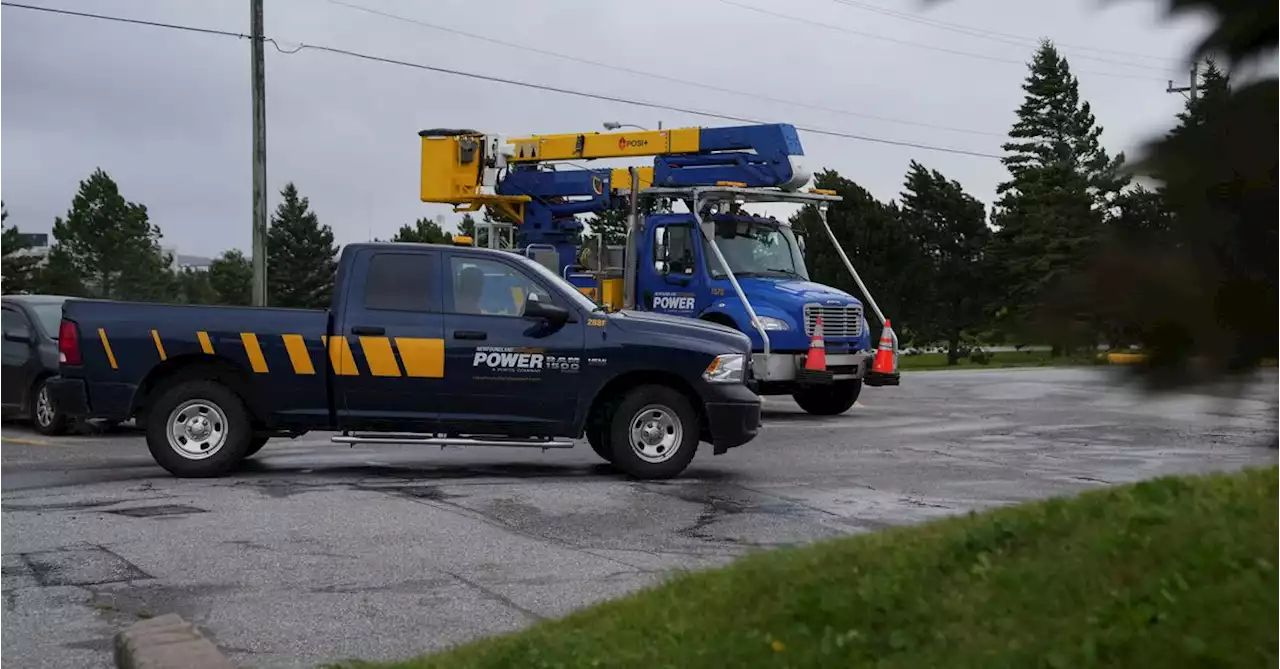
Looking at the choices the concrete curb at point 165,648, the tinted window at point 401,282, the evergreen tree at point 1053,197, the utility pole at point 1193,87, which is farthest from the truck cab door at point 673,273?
the utility pole at point 1193,87

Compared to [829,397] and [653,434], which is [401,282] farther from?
[829,397]

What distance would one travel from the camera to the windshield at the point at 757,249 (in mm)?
16422

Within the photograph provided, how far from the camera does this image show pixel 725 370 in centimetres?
1065

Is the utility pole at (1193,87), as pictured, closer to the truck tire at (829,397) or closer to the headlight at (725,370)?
the headlight at (725,370)

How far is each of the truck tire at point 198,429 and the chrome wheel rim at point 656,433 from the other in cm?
313

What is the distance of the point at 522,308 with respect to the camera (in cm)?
1063

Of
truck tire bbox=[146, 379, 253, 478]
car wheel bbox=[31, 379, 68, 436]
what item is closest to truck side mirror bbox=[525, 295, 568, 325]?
truck tire bbox=[146, 379, 253, 478]

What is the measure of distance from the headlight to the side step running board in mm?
1265

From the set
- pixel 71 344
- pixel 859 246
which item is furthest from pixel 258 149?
pixel 71 344

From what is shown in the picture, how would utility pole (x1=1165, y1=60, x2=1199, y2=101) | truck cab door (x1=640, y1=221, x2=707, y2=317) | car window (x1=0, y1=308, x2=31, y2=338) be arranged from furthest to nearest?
1. truck cab door (x1=640, y1=221, x2=707, y2=317)
2. car window (x1=0, y1=308, x2=31, y2=338)
3. utility pole (x1=1165, y1=60, x2=1199, y2=101)

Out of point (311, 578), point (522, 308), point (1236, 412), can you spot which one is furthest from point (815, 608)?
point (522, 308)

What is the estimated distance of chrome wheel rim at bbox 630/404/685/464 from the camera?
10.5 m

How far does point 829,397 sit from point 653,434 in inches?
275

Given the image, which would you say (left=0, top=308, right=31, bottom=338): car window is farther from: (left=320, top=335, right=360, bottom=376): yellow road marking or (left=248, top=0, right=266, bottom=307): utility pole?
(left=248, top=0, right=266, bottom=307): utility pole
